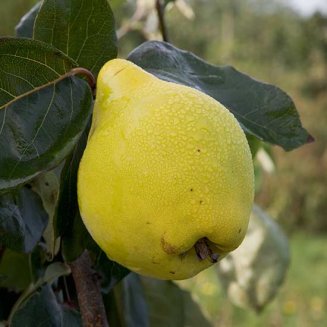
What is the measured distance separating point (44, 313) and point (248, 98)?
308mm

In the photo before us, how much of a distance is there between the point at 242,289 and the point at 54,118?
3.16 feet

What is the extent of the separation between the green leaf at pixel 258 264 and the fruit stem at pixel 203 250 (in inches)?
32.9

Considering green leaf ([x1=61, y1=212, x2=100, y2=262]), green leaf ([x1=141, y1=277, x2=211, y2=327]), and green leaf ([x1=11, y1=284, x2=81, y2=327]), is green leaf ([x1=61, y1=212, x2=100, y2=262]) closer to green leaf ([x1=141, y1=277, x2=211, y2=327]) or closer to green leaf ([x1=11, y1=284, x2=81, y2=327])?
green leaf ([x1=11, y1=284, x2=81, y2=327])

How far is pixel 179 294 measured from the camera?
1161mm

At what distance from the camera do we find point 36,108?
25.8 inches

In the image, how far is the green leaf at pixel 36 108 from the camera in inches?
24.8

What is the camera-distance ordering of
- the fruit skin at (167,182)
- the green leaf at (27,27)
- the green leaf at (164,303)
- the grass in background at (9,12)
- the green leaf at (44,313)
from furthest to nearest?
1. the grass in background at (9,12)
2. the green leaf at (164,303)
3. the green leaf at (27,27)
4. the green leaf at (44,313)
5. the fruit skin at (167,182)

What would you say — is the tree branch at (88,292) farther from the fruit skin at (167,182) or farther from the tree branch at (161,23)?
the tree branch at (161,23)

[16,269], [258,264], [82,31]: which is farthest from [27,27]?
[258,264]

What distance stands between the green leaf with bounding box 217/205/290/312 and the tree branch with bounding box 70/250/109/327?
71 cm

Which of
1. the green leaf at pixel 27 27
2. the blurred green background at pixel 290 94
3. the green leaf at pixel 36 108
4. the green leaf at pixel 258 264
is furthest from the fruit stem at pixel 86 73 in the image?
the green leaf at pixel 258 264

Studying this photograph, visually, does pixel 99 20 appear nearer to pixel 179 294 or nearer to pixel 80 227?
pixel 80 227

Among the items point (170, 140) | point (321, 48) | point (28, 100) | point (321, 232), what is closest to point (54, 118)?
point (28, 100)

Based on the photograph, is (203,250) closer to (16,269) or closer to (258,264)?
(16,269)
